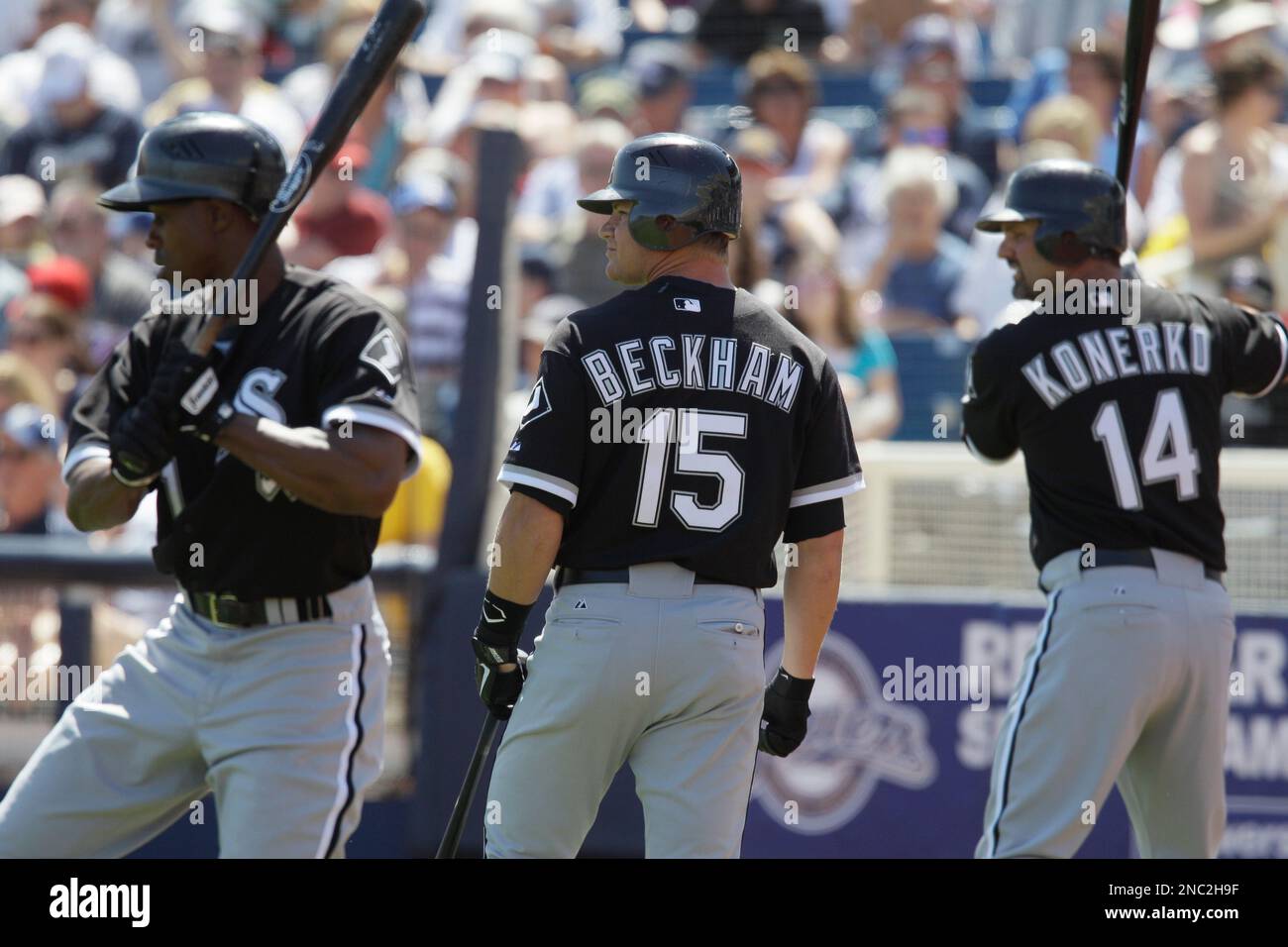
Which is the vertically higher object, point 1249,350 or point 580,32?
point 580,32

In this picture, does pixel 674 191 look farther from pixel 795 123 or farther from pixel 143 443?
pixel 795 123

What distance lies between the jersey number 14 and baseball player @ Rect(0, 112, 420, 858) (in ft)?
5.91

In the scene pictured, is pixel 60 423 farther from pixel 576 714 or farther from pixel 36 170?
pixel 576 714

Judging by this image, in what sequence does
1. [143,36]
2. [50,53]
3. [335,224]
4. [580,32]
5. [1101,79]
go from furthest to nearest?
[143,36], [580,32], [50,53], [335,224], [1101,79]

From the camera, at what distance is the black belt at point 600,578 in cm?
377

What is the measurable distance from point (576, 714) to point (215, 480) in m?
1.03

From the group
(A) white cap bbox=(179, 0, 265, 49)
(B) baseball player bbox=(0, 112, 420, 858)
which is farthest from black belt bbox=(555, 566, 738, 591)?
(A) white cap bbox=(179, 0, 265, 49)

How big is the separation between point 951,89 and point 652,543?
5957 mm

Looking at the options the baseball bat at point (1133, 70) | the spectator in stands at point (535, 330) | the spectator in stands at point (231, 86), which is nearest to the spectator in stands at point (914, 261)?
the spectator in stands at point (535, 330)

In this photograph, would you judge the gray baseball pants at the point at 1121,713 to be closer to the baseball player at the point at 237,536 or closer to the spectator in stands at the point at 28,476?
the baseball player at the point at 237,536

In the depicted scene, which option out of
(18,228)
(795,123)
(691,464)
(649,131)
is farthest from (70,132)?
(691,464)

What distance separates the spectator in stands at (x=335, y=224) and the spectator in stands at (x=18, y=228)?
1537 mm

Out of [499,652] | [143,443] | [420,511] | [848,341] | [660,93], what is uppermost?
[660,93]

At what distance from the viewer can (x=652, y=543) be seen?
12.3 ft
